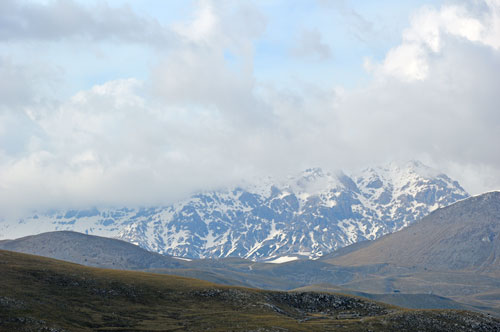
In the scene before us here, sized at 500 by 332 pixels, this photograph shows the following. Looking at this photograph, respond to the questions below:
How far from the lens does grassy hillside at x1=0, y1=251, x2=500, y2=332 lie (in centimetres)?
14675

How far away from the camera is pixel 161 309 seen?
6772 inches

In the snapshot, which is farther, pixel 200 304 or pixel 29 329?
pixel 200 304

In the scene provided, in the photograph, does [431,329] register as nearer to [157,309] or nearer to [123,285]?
[157,309]

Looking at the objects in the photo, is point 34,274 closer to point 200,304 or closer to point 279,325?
point 200,304

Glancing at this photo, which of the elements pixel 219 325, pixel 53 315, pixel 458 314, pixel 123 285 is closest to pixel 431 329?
pixel 458 314

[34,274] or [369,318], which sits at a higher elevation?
[34,274]

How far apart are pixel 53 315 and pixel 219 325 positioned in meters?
37.4

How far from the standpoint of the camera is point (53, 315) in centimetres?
14338

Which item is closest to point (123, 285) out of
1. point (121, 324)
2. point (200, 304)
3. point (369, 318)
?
point (200, 304)

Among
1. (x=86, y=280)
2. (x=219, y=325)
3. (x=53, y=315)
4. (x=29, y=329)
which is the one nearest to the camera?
(x=29, y=329)

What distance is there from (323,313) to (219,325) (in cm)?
4895

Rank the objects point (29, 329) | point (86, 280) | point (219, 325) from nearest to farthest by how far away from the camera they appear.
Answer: point (29, 329)
point (219, 325)
point (86, 280)

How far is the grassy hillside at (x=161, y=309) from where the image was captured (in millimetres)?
146750

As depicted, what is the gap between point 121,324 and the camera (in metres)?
150
